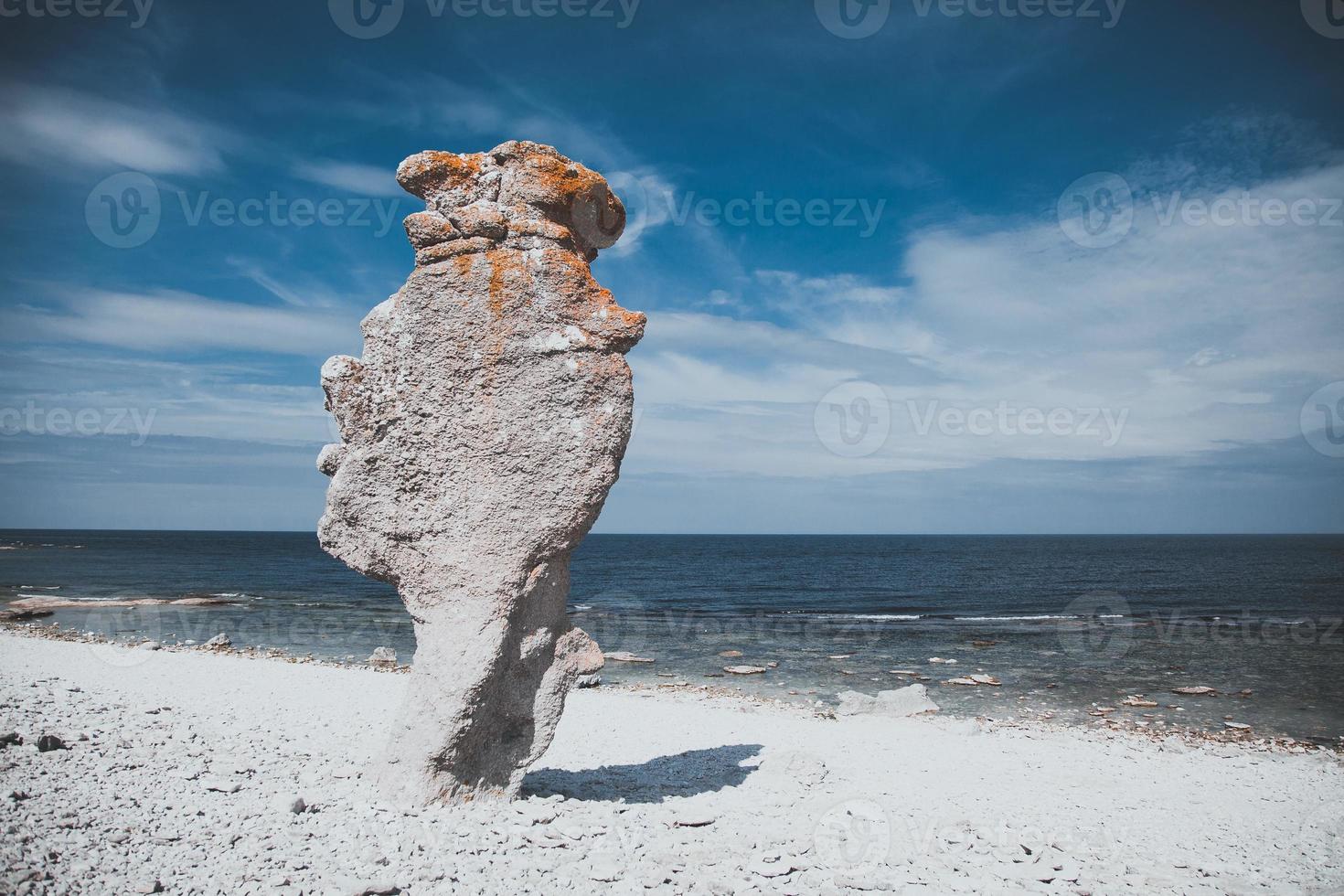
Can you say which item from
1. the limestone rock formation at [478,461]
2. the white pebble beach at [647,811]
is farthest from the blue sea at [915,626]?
the limestone rock formation at [478,461]

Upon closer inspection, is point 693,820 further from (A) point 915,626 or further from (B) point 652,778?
(A) point 915,626

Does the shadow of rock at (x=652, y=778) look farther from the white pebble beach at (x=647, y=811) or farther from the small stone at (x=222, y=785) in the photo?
the small stone at (x=222, y=785)

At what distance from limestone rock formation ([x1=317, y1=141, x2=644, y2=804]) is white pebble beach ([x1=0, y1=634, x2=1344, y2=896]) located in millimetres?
835

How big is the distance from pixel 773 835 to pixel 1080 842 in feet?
10.8

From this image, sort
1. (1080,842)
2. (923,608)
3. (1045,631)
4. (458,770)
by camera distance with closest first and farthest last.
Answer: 1. (458,770)
2. (1080,842)
3. (1045,631)
4. (923,608)

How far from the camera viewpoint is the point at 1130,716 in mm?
14867

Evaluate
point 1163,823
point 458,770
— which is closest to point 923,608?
point 1163,823

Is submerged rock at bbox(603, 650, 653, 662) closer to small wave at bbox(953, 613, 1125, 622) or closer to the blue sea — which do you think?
the blue sea

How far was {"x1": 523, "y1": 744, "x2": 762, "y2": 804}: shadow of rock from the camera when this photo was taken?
757 cm

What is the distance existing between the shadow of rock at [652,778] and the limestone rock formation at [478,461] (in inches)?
51.1

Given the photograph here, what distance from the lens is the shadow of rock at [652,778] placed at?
24.8 ft

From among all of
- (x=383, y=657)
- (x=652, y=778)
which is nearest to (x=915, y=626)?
(x=383, y=657)

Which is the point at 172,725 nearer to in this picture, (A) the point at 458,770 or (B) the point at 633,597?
(A) the point at 458,770

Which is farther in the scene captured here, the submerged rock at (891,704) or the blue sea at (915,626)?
the blue sea at (915,626)
